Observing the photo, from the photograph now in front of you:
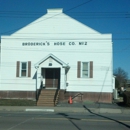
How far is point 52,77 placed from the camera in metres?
29.8

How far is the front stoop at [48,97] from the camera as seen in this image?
990 inches

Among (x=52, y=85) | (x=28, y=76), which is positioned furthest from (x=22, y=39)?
(x=52, y=85)

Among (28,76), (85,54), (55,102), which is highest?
(85,54)

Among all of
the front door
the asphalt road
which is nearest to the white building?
the front door

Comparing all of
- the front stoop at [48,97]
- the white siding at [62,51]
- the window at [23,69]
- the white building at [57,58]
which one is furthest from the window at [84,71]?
the window at [23,69]

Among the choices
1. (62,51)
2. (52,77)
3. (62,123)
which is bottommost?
(62,123)

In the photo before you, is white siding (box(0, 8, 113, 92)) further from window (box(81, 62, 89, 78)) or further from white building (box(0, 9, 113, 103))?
window (box(81, 62, 89, 78))

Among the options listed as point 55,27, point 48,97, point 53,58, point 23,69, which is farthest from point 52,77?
point 55,27

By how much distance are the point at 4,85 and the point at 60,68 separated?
266 inches

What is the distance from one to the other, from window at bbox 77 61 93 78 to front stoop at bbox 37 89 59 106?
356cm

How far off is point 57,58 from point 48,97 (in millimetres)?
4299

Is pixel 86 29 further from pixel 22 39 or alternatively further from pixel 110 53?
pixel 22 39

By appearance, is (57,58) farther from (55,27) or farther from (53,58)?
(55,27)

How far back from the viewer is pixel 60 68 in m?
28.3
